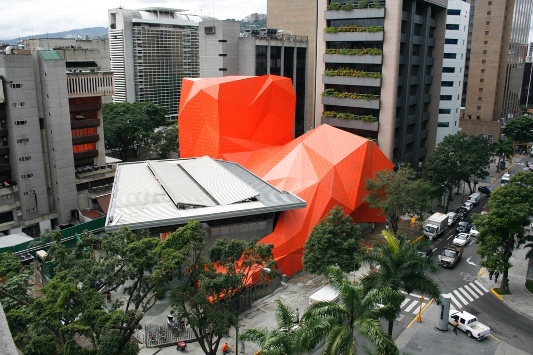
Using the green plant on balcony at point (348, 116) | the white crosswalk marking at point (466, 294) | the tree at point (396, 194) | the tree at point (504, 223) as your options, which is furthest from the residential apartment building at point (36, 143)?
the tree at point (504, 223)

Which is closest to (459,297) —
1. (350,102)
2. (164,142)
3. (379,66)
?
(350,102)

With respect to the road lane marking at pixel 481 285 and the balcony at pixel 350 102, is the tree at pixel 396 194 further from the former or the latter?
the balcony at pixel 350 102

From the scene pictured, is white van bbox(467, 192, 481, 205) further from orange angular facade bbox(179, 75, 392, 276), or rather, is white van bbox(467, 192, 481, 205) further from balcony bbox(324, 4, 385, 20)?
balcony bbox(324, 4, 385, 20)

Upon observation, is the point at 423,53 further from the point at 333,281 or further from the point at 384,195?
the point at 333,281

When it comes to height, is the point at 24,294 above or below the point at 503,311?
above

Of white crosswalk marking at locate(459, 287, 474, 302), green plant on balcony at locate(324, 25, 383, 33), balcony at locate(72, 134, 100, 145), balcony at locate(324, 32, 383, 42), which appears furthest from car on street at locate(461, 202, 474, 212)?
balcony at locate(72, 134, 100, 145)

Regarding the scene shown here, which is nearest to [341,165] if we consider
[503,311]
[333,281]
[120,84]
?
[503,311]

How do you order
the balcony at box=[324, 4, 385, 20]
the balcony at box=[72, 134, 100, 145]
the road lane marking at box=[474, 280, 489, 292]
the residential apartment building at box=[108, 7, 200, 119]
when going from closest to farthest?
1. the road lane marking at box=[474, 280, 489, 292]
2. the balcony at box=[72, 134, 100, 145]
3. the balcony at box=[324, 4, 385, 20]
4. the residential apartment building at box=[108, 7, 200, 119]
